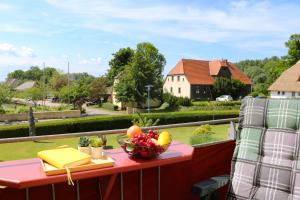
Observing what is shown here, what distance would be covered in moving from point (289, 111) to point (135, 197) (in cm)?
145

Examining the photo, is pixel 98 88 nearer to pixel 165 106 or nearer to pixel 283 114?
pixel 165 106

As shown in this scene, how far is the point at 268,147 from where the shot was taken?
103 inches

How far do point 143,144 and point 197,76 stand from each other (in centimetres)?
3445

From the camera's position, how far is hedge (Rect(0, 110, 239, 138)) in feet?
51.6

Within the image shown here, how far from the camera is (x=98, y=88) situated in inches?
1431

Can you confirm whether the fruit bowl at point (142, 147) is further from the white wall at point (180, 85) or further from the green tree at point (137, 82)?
the white wall at point (180, 85)

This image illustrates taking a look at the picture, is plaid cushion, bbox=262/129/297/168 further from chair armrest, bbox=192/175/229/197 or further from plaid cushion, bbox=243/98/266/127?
chair armrest, bbox=192/175/229/197

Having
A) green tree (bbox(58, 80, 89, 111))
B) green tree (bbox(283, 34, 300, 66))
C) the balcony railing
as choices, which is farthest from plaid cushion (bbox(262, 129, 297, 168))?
green tree (bbox(283, 34, 300, 66))

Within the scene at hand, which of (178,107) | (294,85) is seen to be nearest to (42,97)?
(178,107)

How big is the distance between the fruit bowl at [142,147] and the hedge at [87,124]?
1479 centimetres

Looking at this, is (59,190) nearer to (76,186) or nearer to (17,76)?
(76,186)

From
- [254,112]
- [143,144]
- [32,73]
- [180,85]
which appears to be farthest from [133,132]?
[32,73]

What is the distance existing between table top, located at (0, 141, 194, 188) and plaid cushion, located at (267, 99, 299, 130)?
78 cm

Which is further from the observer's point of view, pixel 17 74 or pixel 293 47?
pixel 17 74
